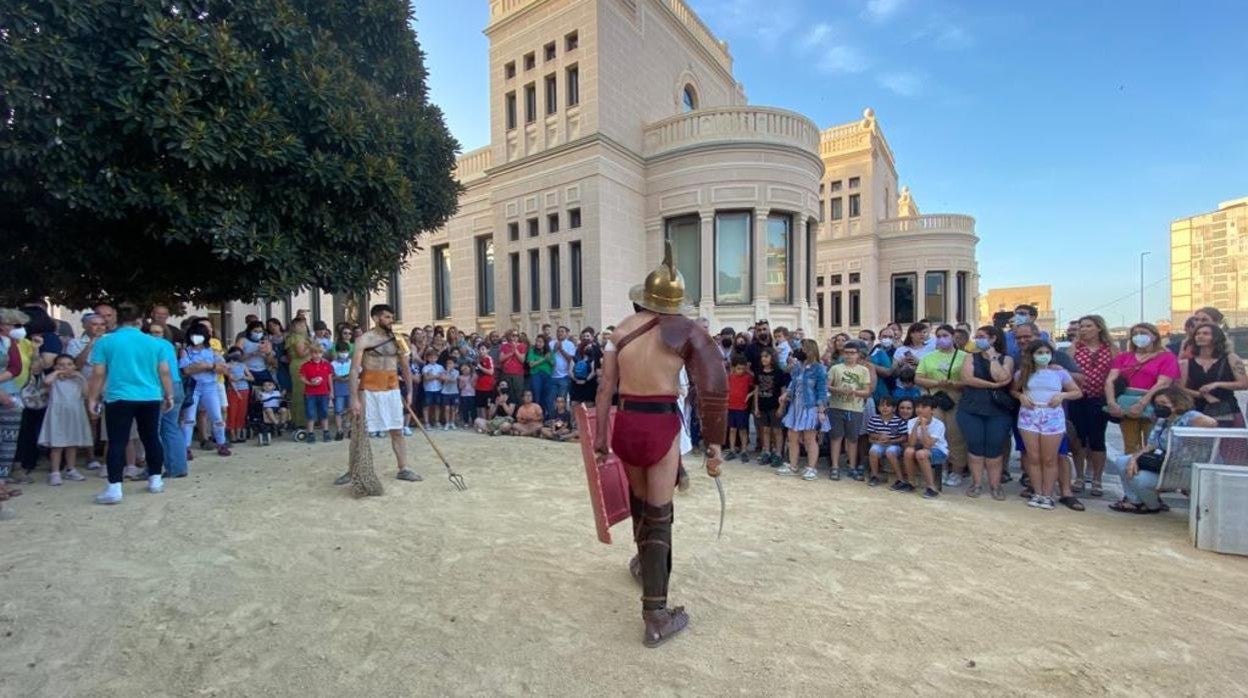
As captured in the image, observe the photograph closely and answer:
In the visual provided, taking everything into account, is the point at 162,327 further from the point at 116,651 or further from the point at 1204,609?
the point at 1204,609

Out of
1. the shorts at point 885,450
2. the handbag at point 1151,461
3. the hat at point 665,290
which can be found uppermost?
the hat at point 665,290

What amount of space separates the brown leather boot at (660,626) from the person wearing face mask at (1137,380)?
518 centimetres

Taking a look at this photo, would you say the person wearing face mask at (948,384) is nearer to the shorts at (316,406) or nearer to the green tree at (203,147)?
the green tree at (203,147)

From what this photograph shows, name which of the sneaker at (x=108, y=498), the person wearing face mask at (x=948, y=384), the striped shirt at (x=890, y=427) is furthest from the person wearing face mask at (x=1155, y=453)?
the sneaker at (x=108, y=498)

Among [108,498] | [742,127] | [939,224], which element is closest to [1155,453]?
[108,498]

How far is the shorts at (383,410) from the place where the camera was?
6.06 m

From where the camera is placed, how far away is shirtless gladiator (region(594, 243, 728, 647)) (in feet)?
10.1

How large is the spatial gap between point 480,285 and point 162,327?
1288cm

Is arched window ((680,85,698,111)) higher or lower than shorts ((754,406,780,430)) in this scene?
higher

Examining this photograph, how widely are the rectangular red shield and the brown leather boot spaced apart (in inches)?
18.3

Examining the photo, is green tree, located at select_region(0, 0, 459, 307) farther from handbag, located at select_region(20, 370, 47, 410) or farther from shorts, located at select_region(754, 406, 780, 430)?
shorts, located at select_region(754, 406, 780, 430)

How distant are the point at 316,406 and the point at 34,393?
319 cm

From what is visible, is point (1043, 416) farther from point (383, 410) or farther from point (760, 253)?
point (760, 253)

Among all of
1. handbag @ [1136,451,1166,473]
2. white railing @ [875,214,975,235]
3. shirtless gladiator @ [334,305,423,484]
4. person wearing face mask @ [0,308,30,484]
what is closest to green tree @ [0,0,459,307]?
person wearing face mask @ [0,308,30,484]
